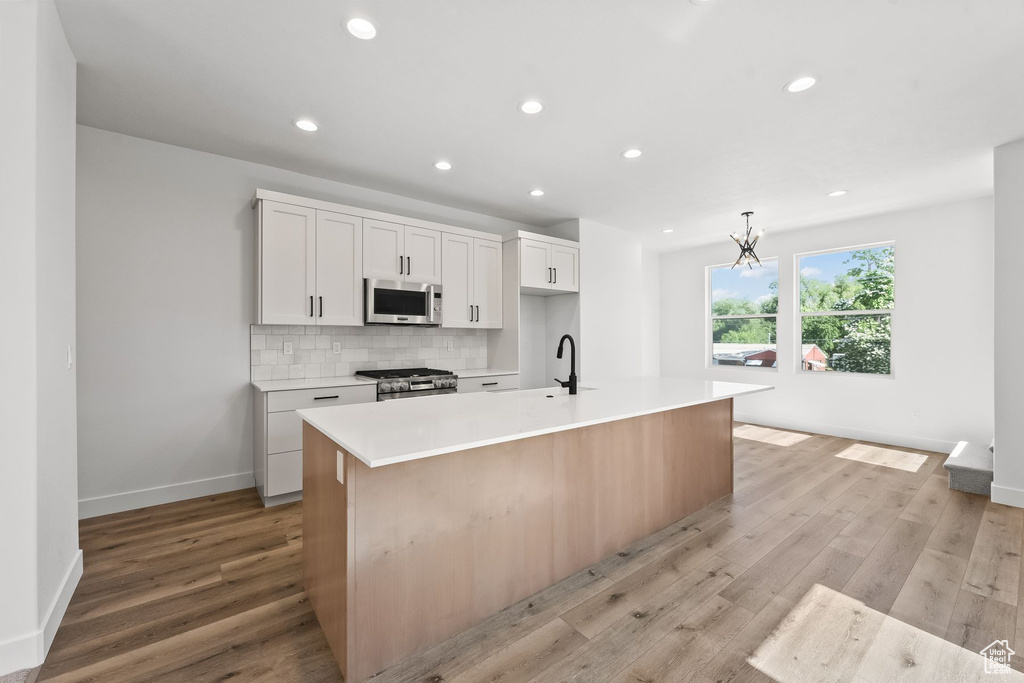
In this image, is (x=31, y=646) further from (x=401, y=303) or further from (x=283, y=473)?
(x=401, y=303)

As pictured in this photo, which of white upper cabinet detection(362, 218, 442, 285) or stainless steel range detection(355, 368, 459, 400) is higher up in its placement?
white upper cabinet detection(362, 218, 442, 285)

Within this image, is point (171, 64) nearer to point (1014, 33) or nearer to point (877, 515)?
point (1014, 33)

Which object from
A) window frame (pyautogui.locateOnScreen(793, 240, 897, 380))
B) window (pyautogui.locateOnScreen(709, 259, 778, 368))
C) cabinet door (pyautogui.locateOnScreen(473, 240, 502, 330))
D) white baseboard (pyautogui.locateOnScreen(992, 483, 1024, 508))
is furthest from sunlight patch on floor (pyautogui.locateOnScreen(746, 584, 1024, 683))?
window (pyautogui.locateOnScreen(709, 259, 778, 368))

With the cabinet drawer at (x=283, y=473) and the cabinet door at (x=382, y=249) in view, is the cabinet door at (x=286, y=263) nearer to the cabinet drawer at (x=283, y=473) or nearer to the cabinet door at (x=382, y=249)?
the cabinet door at (x=382, y=249)

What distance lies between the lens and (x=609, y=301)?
5461 mm

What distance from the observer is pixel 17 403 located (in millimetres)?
1582

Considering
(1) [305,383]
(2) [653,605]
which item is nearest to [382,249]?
(1) [305,383]

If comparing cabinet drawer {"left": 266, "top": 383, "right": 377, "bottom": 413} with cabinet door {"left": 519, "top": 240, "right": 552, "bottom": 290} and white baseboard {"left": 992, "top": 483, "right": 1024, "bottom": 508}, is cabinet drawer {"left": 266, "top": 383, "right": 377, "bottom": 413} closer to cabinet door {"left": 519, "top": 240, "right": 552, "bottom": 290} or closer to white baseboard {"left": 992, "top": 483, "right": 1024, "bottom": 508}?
cabinet door {"left": 519, "top": 240, "right": 552, "bottom": 290}

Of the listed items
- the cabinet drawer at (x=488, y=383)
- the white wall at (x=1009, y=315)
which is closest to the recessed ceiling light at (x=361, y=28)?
the cabinet drawer at (x=488, y=383)

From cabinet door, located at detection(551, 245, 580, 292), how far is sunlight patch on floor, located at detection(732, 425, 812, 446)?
111 inches

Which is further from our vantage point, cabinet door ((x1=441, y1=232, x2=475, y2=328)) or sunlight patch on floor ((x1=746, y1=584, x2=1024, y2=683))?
cabinet door ((x1=441, y1=232, x2=475, y2=328))

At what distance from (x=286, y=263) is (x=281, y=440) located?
4.53ft

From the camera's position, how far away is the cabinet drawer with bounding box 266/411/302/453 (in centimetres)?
308

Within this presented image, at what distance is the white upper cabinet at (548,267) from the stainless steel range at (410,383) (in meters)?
1.37
